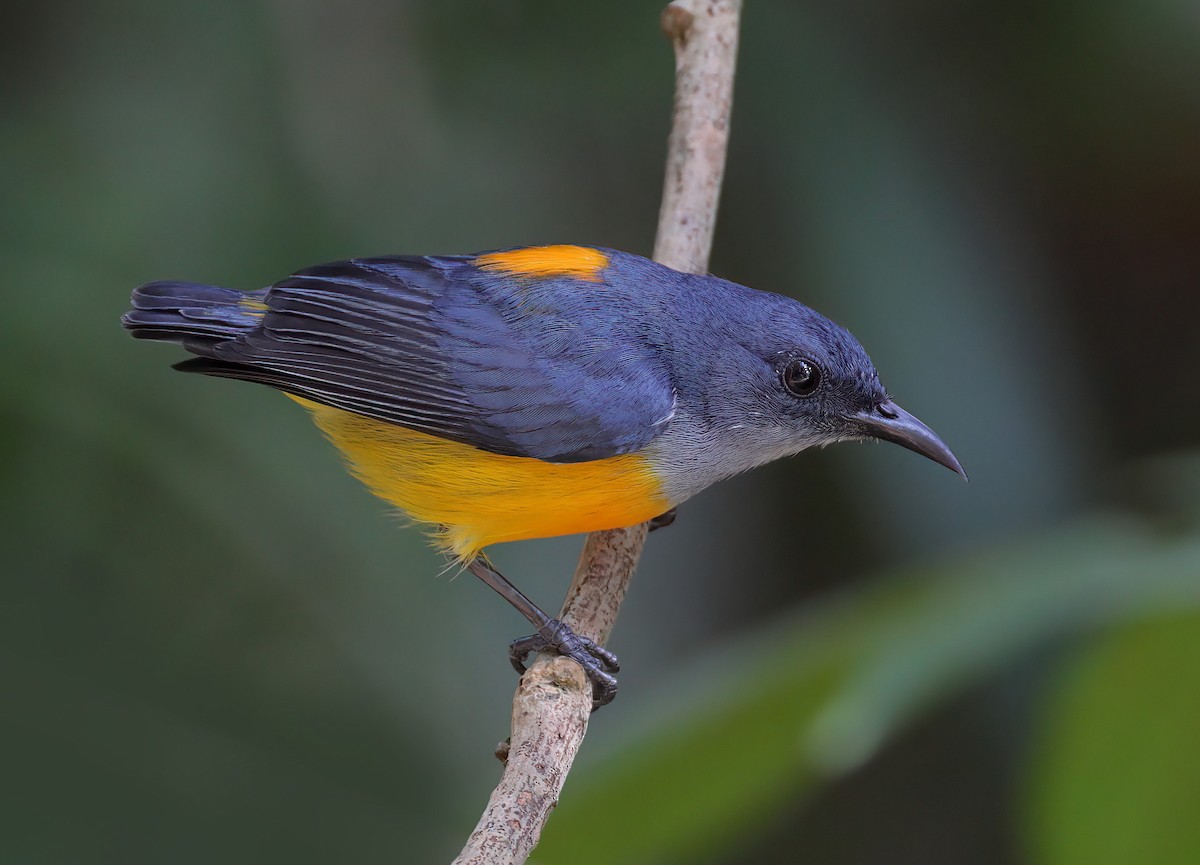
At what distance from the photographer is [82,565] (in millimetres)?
3387

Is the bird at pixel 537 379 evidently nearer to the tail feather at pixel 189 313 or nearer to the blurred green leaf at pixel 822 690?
the tail feather at pixel 189 313

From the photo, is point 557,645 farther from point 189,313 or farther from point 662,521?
point 189,313

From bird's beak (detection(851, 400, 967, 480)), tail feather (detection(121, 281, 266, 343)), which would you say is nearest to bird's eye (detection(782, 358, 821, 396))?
bird's beak (detection(851, 400, 967, 480))

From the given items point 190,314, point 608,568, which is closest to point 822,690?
point 608,568

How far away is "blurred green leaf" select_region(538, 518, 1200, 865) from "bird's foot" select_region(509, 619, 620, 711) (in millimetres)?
554

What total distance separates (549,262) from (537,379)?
0.40 m

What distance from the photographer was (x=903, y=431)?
312cm

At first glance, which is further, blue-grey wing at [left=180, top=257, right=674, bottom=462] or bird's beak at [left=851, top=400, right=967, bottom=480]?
bird's beak at [left=851, top=400, right=967, bottom=480]

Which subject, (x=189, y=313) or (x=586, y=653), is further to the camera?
(x=189, y=313)

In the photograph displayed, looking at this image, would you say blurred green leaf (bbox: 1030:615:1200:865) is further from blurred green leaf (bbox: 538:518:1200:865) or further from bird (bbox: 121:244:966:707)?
bird (bbox: 121:244:966:707)

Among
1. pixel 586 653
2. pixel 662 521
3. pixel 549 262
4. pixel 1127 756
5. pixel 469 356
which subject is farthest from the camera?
pixel 662 521

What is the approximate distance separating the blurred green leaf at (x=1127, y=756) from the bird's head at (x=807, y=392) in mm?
1083

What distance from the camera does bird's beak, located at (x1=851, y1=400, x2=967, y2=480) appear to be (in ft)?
10.1

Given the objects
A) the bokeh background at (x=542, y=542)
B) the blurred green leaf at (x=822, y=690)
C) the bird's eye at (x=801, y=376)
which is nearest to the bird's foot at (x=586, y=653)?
the bokeh background at (x=542, y=542)
